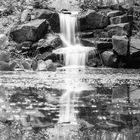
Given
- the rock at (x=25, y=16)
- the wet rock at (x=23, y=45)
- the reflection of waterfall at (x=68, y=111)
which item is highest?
the reflection of waterfall at (x=68, y=111)

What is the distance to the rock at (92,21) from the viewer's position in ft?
86.2

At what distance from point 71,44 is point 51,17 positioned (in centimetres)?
253

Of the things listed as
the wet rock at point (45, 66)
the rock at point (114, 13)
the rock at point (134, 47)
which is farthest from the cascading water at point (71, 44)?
the wet rock at point (45, 66)

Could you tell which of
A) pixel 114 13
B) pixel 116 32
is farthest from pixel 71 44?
pixel 114 13

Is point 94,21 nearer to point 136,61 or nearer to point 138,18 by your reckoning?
point 138,18

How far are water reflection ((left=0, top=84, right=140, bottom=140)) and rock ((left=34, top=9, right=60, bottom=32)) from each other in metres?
18.8

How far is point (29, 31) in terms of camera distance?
77.0 feet

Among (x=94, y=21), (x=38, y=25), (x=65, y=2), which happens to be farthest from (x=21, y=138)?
(x=65, y=2)

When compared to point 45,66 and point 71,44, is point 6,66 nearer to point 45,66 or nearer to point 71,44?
point 45,66

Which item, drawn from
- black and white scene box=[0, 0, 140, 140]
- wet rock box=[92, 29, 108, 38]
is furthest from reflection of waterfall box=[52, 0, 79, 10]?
wet rock box=[92, 29, 108, 38]

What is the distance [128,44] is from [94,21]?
5.91 meters

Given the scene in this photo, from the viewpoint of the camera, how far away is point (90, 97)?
771 cm

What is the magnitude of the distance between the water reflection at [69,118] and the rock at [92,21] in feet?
62.4

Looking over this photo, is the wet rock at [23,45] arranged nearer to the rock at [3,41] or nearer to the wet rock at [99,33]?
the rock at [3,41]
